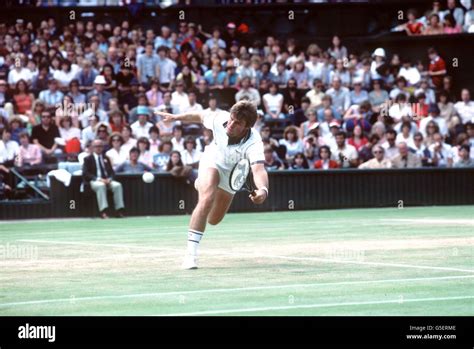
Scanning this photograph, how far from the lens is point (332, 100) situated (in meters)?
29.3

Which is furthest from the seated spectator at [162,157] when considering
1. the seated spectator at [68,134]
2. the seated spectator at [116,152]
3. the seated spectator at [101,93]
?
the seated spectator at [101,93]

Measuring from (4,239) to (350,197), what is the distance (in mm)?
10981

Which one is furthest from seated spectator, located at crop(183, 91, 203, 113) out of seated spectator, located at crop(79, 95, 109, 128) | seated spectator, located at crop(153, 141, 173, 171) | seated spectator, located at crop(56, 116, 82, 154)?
seated spectator, located at crop(56, 116, 82, 154)

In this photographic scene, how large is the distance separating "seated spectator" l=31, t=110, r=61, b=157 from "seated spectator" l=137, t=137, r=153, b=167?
193 centimetres

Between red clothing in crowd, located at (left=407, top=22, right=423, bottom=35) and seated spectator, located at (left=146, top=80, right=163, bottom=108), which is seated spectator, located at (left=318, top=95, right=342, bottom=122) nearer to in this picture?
seated spectator, located at (left=146, top=80, right=163, bottom=108)

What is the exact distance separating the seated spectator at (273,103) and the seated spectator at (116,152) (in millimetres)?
4470

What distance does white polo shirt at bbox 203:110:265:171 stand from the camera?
13859mm

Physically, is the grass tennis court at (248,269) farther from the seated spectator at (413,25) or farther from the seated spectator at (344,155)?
the seated spectator at (413,25)

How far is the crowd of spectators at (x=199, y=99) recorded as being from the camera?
26391 millimetres

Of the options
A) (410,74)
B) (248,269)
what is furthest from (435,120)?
(248,269)

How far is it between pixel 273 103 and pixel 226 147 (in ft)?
49.9

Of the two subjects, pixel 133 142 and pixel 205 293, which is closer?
pixel 205 293

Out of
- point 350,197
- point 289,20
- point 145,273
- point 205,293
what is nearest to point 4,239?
point 145,273
